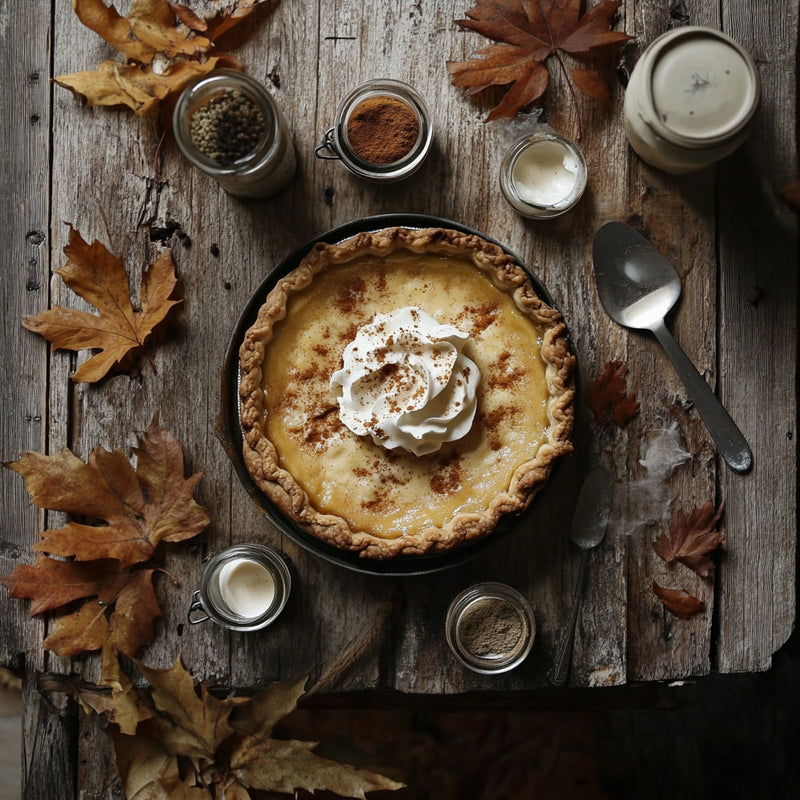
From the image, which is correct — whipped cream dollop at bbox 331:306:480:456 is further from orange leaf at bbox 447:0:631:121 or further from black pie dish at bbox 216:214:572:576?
orange leaf at bbox 447:0:631:121

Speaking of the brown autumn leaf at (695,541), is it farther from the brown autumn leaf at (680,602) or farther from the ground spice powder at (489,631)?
the ground spice powder at (489,631)

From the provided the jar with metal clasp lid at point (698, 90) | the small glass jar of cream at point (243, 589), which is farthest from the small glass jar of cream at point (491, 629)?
the jar with metal clasp lid at point (698, 90)

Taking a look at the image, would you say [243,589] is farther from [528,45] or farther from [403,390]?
[528,45]

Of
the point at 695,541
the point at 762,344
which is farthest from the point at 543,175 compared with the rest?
the point at 695,541

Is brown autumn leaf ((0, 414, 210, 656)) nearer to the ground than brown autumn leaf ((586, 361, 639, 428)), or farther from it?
nearer to the ground

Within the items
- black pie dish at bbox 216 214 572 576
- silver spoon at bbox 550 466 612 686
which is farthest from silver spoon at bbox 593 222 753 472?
silver spoon at bbox 550 466 612 686
